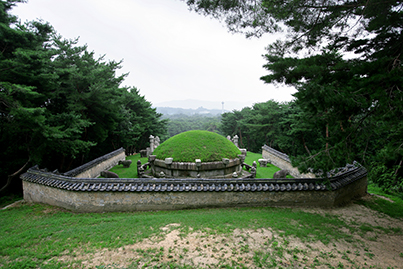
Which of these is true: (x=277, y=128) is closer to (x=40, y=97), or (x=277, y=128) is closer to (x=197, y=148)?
(x=197, y=148)

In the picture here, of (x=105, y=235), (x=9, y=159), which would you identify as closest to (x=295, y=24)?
(x=105, y=235)

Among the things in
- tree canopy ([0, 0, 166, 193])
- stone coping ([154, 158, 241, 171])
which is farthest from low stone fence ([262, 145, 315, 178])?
tree canopy ([0, 0, 166, 193])

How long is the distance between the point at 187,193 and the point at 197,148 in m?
4.40

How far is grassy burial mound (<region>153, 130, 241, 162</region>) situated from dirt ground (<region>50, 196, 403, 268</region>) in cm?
587

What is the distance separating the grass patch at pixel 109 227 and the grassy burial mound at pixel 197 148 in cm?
408

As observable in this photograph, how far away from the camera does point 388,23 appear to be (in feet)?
16.1

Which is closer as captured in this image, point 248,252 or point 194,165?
point 248,252

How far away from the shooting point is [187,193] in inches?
306

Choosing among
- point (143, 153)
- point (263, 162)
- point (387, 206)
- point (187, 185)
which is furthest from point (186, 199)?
point (143, 153)

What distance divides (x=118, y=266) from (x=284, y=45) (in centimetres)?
804

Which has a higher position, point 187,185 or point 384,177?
point 384,177

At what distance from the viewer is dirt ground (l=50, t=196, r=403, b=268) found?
4.19 meters

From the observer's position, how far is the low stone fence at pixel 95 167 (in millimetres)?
11474

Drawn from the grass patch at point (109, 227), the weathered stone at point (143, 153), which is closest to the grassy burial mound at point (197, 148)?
the grass patch at point (109, 227)
